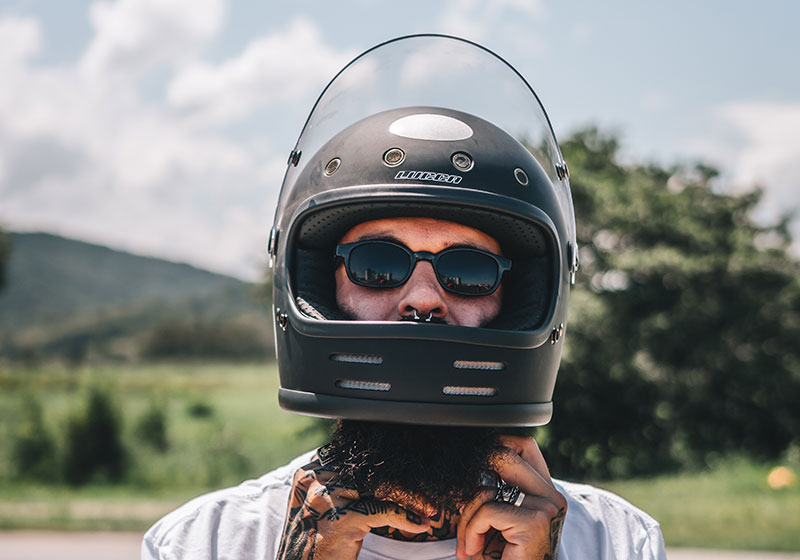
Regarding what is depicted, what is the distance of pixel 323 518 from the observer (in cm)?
161

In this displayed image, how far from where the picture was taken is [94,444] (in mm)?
13578

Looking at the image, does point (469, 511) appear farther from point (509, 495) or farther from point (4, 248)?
point (4, 248)

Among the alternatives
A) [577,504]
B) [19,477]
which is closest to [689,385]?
[19,477]

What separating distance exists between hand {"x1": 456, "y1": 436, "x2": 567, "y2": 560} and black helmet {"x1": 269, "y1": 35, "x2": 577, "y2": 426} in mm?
117

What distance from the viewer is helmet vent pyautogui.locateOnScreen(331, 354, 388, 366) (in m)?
1.69

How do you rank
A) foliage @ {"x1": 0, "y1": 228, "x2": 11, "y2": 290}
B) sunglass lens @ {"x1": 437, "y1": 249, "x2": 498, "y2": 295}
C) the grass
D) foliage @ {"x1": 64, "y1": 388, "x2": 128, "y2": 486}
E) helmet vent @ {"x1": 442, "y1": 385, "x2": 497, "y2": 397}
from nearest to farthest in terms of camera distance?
helmet vent @ {"x1": 442, "y1": 385, "x2": 497, "y2": 397}
sunglass lens @ {"x1": 437, "y1": 249, "x2": 498, "y2": 295}
the grass
foliage @ {"x1": 64, "y1": 388, "x2": 128, "y2": 486}
foliage @ {"x1": 0, "y1": 228, "x2": 11, "y2": 290}

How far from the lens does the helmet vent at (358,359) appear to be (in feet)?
5.54

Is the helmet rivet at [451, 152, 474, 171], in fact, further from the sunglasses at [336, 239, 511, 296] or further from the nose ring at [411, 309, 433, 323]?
the nose ring at [411, 309, 433, 323]

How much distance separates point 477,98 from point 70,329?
→ 96.5 ft

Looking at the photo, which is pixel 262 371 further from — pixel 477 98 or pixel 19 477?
pixel 477 98

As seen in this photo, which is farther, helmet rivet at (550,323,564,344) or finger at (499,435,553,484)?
helmet rivet at (550,323,564,344)

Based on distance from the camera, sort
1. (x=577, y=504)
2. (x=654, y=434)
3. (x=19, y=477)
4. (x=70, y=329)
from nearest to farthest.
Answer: (x=577, y=504) < (x=19, y=477) < (x=654, y=434) < (x=70, y=329)

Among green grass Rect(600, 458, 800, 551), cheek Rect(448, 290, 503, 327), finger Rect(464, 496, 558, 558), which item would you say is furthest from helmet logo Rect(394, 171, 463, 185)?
green grass Rect(600, 458, 800, 551)

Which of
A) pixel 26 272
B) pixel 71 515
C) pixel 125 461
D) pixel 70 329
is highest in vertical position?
pixel 26 272
